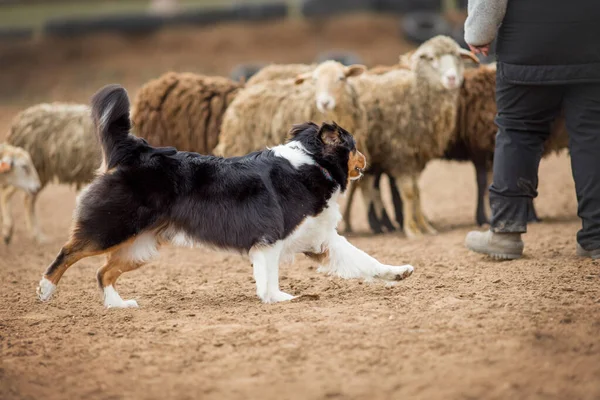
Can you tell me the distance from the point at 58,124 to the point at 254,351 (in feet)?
22.6

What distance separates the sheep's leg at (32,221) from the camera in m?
10.3

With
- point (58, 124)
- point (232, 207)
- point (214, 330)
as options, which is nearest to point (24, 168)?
point (58, 124)

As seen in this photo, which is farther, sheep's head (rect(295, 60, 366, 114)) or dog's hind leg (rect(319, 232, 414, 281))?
sheep's head (rect(295, 60, 366, 114))

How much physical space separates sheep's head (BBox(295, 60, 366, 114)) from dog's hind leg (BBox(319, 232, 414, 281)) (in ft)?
9.86

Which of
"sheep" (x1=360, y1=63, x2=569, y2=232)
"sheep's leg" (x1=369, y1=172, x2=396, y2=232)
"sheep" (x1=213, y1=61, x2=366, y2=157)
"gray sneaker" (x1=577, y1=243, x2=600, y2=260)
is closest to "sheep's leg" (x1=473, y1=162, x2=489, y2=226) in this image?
"sheep" (x1=360, y1=63, x2=569, y2=232)

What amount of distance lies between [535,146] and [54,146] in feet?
20.3

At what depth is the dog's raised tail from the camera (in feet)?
18.9

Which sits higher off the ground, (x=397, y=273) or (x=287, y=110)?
(x=287, y=110)

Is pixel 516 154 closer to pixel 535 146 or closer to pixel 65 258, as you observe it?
pixel 535 146

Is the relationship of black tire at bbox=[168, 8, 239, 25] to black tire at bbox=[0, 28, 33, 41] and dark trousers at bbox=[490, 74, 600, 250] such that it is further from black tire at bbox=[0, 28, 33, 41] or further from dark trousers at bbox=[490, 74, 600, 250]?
dark trousers at bbox=[490, 74, 600, 250]

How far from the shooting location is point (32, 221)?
10406 mm

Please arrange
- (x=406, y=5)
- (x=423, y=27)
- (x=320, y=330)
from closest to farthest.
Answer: (x=320, y=330), (x=423, y=27), (x=406, y=5)

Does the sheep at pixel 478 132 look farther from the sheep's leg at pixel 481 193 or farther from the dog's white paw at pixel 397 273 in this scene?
the dog's white paw at pixel 397 273

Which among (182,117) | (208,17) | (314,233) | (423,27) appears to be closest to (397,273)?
(314,233)
